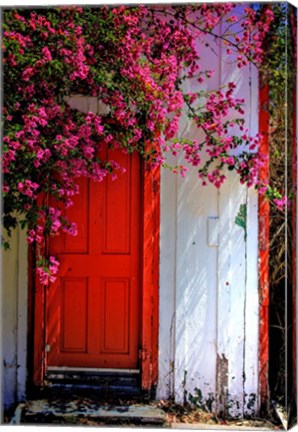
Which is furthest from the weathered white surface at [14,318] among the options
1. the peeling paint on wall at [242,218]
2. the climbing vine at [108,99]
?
the peeling paint on wall at [242,218]

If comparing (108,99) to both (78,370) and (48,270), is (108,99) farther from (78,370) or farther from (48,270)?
(78,370)

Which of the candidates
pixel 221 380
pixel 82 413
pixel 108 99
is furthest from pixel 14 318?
pixel 108 99

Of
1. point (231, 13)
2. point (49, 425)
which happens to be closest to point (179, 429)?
point (49, 425)

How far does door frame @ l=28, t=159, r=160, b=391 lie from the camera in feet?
14.3

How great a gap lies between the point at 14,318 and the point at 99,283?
0.62 meters

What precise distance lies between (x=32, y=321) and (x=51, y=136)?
1.27 meters

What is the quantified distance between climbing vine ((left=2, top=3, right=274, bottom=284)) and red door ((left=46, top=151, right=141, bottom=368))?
11 centimetres

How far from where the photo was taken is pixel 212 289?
14.4 ft

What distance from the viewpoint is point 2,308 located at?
4.31 m

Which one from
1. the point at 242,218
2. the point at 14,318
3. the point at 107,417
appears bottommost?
the point at 107,417

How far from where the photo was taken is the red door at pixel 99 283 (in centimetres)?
430

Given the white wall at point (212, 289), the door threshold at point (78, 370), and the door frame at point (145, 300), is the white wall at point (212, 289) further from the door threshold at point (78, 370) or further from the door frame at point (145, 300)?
the door threshold at point (78, 370)

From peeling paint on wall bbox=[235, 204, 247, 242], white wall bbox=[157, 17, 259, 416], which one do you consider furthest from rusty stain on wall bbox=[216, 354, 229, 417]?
peeling paint on wall bbox=[235, 204, 247, 242]

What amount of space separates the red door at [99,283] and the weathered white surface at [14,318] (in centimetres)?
19
